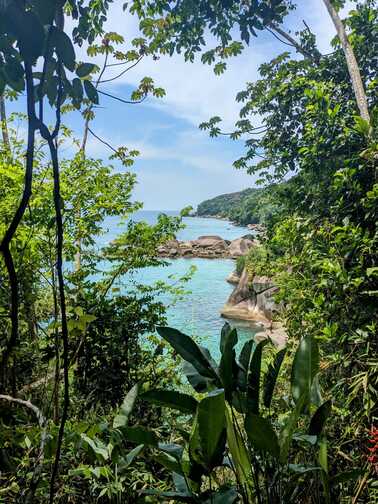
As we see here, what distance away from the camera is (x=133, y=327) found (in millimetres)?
3717

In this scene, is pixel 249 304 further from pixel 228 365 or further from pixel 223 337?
pixel 228 365

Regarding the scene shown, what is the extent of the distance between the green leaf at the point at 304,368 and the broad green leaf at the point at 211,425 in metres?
0.37

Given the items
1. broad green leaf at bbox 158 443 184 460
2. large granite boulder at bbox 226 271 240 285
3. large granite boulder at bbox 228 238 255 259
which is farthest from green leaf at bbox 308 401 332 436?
large granite boulder at bbox 228 238 255 259

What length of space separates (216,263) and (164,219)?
20.6 metres

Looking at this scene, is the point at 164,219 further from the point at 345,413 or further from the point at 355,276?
the point at 345,413

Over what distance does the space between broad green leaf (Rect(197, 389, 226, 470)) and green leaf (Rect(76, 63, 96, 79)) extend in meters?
0.88

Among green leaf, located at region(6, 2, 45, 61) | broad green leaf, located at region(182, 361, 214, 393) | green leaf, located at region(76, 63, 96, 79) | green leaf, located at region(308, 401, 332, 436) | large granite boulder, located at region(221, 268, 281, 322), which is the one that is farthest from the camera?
large granite boulder, located at region(221, 268, 281, 322)

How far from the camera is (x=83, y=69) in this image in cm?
84

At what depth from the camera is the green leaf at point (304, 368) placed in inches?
55.2

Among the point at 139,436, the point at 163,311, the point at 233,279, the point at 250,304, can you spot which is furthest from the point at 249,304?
the point at 139,436

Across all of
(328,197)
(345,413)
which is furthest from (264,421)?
(328,197)

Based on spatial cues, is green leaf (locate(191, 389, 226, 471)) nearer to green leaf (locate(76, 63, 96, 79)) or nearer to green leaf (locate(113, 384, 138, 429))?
green leaf (locate(113, 384, 138, 429))

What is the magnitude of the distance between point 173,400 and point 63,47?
1106mm

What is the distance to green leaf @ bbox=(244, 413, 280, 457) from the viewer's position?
3.73 feet
